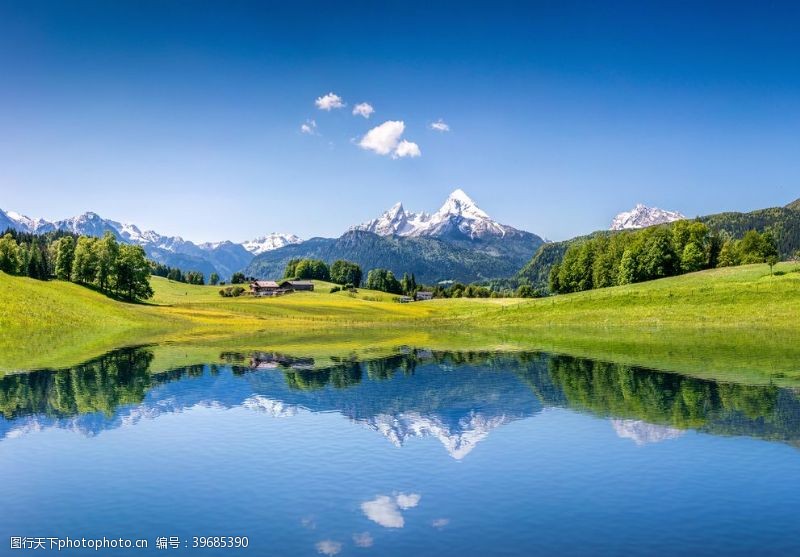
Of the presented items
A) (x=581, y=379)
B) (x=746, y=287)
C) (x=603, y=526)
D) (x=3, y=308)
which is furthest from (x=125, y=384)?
(x=746, y=287)

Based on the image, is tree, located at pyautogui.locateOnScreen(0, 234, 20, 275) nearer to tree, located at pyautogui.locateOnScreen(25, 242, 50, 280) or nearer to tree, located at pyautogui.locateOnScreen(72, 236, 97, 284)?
tree, located at pyautogui.locateOnScreen(25, 242, 50, 280)

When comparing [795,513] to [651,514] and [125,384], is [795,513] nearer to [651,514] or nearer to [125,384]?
[651,514]

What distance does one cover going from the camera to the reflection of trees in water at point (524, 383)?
105 feet

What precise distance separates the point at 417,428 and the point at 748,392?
21.2 m

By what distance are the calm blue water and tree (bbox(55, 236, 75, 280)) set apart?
121224mm

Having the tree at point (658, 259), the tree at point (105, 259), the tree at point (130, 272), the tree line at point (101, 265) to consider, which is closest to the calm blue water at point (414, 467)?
the tree at point (105, 259)

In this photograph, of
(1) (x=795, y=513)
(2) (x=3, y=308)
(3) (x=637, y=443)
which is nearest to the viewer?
(1) (x=795, y=513)

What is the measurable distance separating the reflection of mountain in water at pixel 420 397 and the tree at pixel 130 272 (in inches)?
3821

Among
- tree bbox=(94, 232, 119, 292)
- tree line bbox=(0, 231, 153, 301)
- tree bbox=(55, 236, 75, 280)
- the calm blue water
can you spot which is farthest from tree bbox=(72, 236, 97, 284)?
the calm blue water

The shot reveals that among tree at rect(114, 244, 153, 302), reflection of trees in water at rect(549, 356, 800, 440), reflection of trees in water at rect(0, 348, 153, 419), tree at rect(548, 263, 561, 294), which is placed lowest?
reflection of trees in water at rect(549, 356, 800, 440)

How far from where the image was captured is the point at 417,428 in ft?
103

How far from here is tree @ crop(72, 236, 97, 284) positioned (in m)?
145

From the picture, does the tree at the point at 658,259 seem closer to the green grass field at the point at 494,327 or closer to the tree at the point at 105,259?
the green grass field at the point at 494,327

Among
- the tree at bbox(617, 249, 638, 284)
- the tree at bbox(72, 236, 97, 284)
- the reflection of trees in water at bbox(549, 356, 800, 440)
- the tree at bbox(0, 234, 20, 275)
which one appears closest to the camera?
the reflection of trees in water at bbox(549, 356, 800, 440)
